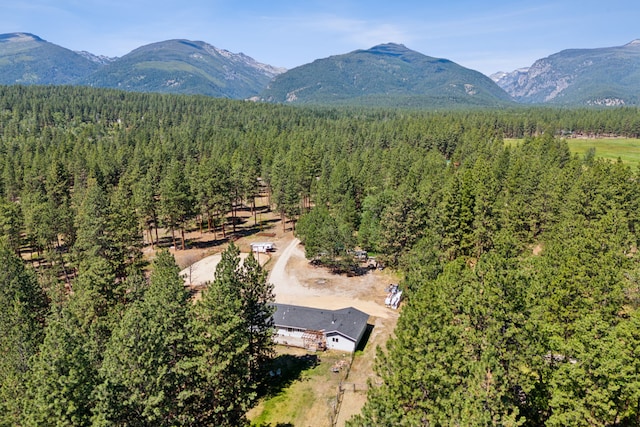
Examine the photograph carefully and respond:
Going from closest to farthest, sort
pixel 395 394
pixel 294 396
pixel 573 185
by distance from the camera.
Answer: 1. pixel 395 394
2. pixel 294 396
3. pixel 573 185

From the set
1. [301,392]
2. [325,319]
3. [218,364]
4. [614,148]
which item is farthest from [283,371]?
[614,148]

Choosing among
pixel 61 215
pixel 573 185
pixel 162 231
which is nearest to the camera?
pixel 573 185

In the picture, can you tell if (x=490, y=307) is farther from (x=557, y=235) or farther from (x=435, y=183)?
(x=435, y=183)

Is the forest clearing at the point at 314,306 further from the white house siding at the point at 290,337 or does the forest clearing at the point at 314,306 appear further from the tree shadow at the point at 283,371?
the white house siding at the point at 290,337

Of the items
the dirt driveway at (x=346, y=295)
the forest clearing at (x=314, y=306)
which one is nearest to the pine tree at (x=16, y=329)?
the forest clearing at (x=314, y=306)

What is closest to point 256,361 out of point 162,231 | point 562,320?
point 562,320

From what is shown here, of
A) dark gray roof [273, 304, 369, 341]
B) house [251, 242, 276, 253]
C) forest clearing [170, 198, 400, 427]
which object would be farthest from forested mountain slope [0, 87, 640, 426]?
house [251, 242, 276, 253]

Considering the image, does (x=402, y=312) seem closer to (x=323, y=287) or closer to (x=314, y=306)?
(x=314, y=306)
